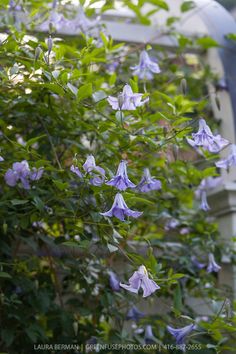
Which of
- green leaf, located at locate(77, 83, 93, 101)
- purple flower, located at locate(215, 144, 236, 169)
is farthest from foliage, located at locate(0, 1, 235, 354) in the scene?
purple flower, located at locate(215, 144, 236, 169)

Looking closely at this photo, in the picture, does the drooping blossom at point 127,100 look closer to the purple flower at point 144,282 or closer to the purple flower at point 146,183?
the purple flower at point 146,183

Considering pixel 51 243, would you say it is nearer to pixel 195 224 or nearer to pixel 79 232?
pixel 79 232

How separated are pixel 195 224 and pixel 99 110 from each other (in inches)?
33.2

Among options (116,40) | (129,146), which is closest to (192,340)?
(129,146)

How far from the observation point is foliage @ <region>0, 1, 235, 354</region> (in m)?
1.60

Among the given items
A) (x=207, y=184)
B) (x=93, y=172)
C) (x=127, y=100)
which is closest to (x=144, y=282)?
(x=93, y=172)

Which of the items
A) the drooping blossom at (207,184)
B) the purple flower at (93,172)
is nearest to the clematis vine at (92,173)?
the purple flower at (93,172)

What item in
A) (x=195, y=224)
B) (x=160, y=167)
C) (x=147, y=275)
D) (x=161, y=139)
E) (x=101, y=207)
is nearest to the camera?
(x=147, y=275)

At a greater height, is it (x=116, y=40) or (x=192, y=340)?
(x=116, y=40)

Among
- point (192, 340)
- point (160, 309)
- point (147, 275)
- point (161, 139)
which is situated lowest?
point (160, 309)

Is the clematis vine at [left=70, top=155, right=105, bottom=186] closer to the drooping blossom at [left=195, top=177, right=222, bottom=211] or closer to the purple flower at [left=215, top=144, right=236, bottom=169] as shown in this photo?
the purple flower at [left=215, top=144, right=236, bottom=169]

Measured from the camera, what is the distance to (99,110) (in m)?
1.71

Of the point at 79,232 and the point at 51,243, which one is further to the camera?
the point at 51,243

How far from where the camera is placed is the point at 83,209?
167 centimetres
